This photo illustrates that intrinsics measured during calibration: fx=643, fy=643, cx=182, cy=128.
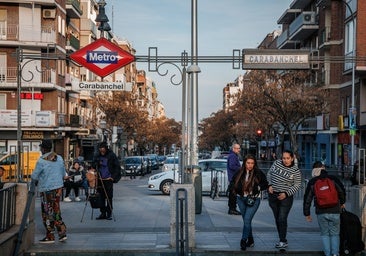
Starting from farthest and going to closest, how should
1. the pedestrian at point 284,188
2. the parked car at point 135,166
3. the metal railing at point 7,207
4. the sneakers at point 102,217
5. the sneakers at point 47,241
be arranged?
the parked car at point 135,166 < the sneakers at point 102,217 < the sneakers at point 47,241 < the pedestrian at point 284,188 < the metal railing at point 7,207

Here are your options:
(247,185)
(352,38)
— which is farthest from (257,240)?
(352,38)

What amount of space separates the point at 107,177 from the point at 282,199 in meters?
5.47

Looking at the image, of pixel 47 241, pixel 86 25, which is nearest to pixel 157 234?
pixel 47 241

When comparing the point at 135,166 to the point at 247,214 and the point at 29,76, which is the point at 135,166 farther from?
the point at 247,214

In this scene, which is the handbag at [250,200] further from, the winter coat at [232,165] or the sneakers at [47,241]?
the winter coat at [232,165]

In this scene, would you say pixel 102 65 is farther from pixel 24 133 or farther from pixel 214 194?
pixel 24 133

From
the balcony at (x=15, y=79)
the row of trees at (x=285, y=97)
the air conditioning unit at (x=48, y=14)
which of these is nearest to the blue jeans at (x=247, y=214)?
the row of trees at (x=285, y=97)

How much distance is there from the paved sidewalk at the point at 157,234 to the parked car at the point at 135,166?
27.9m

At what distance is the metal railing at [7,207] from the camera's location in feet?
33.9

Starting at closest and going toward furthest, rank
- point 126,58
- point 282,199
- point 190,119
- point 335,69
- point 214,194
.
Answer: point 282,199 < point 126,58 < point 190,119 < point 214,194 < point 335,69

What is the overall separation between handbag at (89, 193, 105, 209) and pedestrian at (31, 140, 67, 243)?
2921mm

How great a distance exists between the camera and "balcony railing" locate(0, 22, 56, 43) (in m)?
48.2

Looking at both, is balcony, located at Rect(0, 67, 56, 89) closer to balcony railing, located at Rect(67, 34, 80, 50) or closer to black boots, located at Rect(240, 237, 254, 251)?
balcony railing, located at Rect(67, 34, 80, 50)

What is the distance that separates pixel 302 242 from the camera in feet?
40.5
